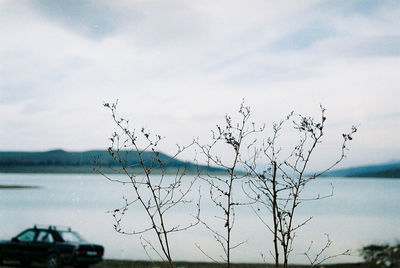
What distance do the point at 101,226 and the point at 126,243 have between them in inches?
886

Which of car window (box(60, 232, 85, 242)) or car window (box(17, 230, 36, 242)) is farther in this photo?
car window (box(17, 230, 36, 242))

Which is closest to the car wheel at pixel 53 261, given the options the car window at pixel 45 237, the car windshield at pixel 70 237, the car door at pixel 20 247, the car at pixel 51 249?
the car at pixel 51 249

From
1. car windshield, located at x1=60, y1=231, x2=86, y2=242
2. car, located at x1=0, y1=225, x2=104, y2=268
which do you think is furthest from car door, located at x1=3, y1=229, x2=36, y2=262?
car windshield, located at x1=60, y1=231, x2=86, y2=242

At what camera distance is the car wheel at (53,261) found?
1489cm

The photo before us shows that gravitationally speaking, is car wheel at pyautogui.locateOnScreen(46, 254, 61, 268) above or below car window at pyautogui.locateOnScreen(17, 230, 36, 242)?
below

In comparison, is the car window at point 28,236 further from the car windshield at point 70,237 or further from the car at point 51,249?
the car windshield at point 70,237

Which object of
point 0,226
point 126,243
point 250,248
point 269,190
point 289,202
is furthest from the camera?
point 0,226

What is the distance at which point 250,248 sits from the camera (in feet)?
132

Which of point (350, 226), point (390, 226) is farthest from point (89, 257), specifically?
point (390, 226)

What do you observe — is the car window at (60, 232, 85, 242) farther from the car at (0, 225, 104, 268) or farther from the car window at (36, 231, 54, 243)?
the car window at (36, 231, 54, 243)

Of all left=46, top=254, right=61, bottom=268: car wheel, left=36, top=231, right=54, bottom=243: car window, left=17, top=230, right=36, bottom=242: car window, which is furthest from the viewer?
left=17, top=230, right=36, bottom=242: car window

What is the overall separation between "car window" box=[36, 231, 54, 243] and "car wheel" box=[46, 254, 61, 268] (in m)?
0.50

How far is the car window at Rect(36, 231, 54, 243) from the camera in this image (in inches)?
604

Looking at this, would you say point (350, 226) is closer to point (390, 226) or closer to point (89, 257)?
point (390, 226)
